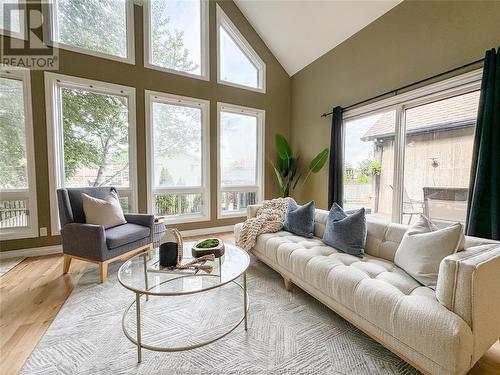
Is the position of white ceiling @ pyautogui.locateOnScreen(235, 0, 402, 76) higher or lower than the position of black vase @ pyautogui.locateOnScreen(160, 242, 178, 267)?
higher

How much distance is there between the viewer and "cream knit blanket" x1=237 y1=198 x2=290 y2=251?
2.49m

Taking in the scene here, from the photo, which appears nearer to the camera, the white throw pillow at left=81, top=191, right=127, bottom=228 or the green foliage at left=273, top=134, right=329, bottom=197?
the white throw pillow at left=81, top=191, right=127, bottom=228

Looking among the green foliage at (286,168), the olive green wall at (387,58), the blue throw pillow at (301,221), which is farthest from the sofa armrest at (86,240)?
the olive green wall at (387,58)

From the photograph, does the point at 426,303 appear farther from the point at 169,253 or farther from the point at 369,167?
the point at 369,167

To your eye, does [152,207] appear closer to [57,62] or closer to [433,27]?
[57,62]

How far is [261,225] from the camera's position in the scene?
8.38ft

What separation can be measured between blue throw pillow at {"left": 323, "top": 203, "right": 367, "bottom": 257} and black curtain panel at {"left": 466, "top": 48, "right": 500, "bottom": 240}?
1066 mm

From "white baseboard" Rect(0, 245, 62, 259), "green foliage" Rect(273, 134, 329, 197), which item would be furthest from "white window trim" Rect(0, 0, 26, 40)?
"green foliage" Rect(273, 134, 329, 197)

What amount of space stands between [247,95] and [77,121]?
268cm

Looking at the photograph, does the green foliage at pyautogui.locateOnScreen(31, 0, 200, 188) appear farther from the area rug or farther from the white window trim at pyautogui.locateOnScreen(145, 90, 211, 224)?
the area rug

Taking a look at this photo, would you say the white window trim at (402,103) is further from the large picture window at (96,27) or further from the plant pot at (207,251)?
the large picture window at (96,27)

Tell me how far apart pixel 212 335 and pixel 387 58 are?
11.8ft

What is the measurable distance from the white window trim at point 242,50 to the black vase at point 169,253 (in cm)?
323

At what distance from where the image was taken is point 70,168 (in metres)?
3.07
